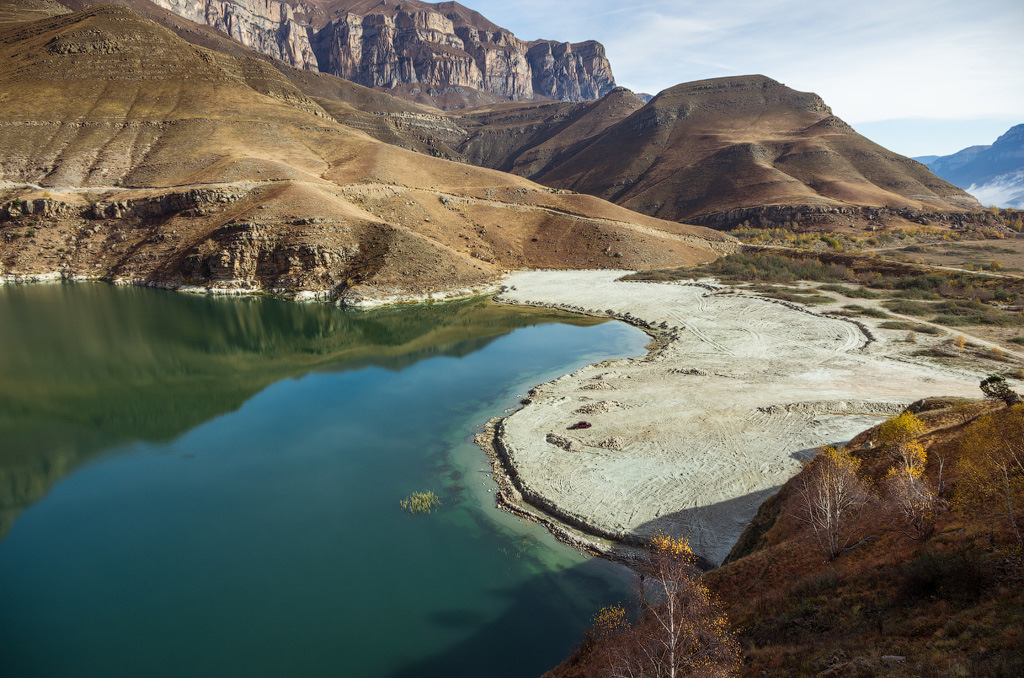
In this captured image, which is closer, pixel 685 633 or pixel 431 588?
pixel 685 633

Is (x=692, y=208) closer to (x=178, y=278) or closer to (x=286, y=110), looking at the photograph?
(x=286, y=110)

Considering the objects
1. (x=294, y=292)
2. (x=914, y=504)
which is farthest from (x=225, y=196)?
(x=914, y=504)

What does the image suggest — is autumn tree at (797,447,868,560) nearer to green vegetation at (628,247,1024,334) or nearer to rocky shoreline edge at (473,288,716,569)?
rocky shoreline edge at (473,288,716,569)

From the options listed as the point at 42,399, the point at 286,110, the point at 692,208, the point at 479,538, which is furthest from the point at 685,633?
the point at 692,208

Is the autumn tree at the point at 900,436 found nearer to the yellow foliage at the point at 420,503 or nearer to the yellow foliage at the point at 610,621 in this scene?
the yellow foliage at the point at 610,621

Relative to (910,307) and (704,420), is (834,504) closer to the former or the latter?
(704,420)

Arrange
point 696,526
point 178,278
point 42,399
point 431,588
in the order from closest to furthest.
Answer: point 431,588 < point 696,526 < point 42,399 < point 178,278

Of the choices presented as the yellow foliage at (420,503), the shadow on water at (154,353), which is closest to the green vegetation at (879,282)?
the shadow on water at (154,353)
